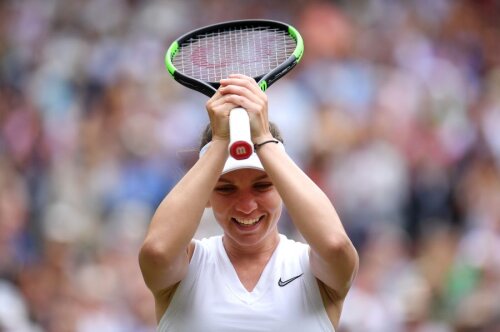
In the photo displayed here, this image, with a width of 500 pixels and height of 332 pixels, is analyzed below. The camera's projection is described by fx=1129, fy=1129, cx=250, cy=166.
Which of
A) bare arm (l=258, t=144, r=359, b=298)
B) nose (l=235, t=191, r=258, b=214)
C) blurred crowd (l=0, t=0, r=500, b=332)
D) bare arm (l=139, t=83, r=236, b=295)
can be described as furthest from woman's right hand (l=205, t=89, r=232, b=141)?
blurred crowd (l=0, t=0, r=500, b=332)

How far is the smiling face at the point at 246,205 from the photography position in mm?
3578

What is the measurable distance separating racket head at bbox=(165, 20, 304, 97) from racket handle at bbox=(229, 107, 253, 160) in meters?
0.54

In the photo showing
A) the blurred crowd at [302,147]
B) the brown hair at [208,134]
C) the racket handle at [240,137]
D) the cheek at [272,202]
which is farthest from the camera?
the blurred crowd at [302,147]

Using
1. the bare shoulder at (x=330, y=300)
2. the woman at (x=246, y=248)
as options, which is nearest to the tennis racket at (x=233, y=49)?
the woman at (x=246, y=248)

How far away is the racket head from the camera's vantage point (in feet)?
12.8

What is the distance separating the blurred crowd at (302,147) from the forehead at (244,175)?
352 cm

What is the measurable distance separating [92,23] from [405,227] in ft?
14.9

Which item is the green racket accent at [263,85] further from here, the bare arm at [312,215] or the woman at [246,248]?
the bare arm at [312,215]

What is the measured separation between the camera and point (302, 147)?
29.1ft

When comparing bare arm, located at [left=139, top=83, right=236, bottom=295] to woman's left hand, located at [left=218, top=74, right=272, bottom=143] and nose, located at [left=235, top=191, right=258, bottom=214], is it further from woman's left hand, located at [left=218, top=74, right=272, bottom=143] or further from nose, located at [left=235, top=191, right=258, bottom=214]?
nose, located at [left=235, top=191, right=258, bottom=214]

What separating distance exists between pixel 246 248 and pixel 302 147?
519 cm

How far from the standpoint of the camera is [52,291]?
25.8 ft

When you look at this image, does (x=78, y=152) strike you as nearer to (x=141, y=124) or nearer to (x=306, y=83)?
(x=141, y=124)

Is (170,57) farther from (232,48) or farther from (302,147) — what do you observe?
(302,147)
